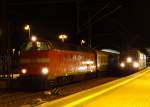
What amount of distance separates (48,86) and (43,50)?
253cm

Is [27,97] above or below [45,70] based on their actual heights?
below

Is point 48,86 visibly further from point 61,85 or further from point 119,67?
point 119,67

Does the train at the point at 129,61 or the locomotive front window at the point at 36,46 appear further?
the train at the point at 129,61

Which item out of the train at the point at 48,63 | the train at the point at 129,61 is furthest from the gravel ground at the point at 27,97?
the train at the point at 129,61

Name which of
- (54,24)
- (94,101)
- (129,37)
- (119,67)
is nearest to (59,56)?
(94,101)

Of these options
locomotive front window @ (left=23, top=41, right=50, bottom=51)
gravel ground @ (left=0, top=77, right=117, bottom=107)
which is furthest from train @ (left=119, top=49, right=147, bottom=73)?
gravel ground @ (left=0, top=77, right=117, bottom=107)

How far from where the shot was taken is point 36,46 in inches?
970

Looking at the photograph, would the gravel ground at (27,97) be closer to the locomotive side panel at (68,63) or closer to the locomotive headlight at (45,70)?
the locomotive headlight at (45,70)

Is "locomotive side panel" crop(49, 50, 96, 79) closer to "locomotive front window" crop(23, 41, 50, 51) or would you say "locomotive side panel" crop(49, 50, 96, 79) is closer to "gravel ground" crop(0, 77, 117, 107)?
"locomotive front window" crop(23, 41, 50, 51)

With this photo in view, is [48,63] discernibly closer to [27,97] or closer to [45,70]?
[45,70]

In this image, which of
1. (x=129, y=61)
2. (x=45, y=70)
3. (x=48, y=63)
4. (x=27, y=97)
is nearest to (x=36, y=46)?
(x=48, y=63)

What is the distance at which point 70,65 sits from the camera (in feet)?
93.1

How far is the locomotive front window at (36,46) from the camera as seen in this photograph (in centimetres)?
2428

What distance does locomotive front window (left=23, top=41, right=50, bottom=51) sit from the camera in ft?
79.7
